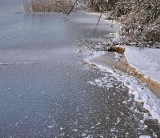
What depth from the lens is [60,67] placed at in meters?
10.5

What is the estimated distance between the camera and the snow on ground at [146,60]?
8750mm

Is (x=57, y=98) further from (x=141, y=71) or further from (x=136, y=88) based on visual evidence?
(x=141, y=71)

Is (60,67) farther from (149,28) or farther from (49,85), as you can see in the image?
(149,28)

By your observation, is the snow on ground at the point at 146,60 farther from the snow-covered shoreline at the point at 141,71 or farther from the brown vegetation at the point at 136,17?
the brown vegetation at the point at 136,17

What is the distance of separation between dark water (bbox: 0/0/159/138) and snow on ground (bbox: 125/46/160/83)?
29.5 inches

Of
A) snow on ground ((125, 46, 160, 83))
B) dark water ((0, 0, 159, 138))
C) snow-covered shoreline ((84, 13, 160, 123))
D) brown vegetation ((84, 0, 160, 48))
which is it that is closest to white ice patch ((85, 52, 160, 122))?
snow-covered shoreline ((84, 13, 160, 123))

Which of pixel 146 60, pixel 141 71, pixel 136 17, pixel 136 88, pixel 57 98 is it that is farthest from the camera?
pixel 146 60

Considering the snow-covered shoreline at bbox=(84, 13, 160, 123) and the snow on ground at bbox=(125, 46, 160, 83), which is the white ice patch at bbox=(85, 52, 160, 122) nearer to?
the snow-covered shoreline at bbox=(84, 13, 160, 123)

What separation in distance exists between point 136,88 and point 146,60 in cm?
194

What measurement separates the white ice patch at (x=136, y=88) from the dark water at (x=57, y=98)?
6.2 inches

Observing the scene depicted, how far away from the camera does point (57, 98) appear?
782cm

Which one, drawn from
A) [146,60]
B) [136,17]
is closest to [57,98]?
[136,17]

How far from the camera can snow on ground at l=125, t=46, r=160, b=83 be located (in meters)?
8.75

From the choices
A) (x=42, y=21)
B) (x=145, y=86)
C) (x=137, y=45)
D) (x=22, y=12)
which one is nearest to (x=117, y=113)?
(x=145, y=86)
